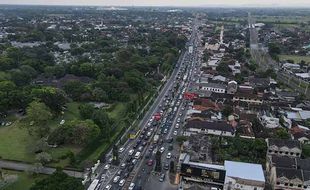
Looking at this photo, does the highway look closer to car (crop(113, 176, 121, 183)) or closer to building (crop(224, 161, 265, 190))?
car (crop(113, 176, 121, 183))

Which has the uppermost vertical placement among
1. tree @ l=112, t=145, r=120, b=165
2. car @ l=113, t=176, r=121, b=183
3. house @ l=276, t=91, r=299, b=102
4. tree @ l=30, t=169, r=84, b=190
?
tree @ l=30, t=169, r=84, b=190

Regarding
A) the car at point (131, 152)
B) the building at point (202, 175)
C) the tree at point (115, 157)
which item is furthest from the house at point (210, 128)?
the tree at point (115, 157)

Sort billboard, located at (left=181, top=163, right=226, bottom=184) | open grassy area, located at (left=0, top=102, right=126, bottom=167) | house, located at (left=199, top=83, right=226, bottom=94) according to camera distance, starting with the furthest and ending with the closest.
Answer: house, located at (left=199, top=83, right=226, bottom=94) → open grassy area, located at (left=0, top=102, right=126, bottom=167) → billboard, located at (left=181, top=163, right=226, bottom=184)

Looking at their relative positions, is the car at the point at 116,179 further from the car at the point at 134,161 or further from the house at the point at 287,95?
the house at the point at 287,95

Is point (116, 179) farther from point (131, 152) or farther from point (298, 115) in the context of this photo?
point (298, 115)

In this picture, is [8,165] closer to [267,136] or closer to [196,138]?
[196,138]

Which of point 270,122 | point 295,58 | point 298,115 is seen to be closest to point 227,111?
point 270,122

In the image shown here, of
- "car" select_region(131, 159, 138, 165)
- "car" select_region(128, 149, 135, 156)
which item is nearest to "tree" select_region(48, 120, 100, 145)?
"car" select_region(128, 149, 135, 156)

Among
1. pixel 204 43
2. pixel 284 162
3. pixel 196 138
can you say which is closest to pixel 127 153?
pixel 196 138
